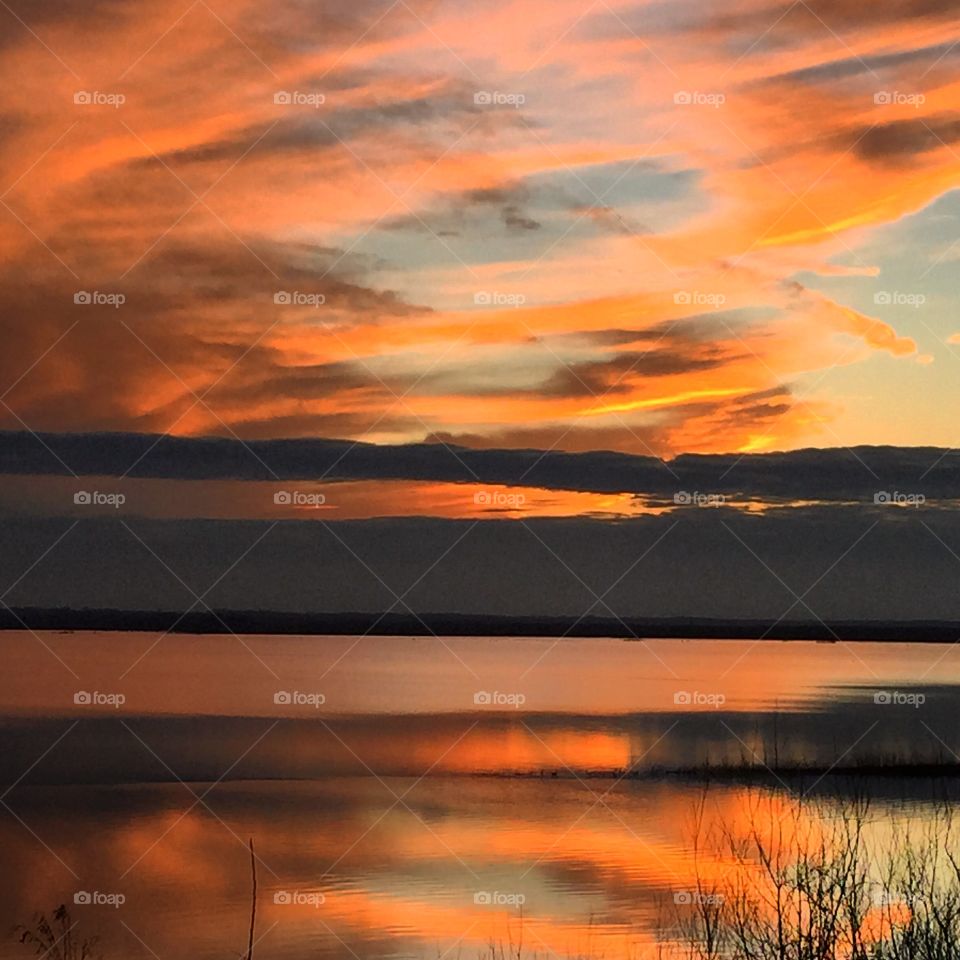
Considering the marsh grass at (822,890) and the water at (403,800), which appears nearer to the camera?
the marsh grass at (822,890)

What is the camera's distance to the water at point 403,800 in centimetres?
1636

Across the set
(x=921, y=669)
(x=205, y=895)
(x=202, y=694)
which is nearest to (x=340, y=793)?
(x=205, y=895)

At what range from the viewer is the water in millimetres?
16359

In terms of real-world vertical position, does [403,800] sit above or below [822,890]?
above

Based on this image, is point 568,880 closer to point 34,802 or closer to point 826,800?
point 826,800

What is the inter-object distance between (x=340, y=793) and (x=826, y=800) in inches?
337

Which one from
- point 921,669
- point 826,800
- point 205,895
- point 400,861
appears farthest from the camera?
point 921,669

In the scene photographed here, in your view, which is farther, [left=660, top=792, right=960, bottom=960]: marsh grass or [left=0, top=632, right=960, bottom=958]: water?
[left=0, top=632, right=960, bottom=958]: water

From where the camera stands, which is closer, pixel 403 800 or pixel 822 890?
pixel 822 890

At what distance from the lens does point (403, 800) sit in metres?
24.7

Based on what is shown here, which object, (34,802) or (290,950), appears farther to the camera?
(34,802)

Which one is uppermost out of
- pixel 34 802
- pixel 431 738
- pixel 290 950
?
pixel 431 738

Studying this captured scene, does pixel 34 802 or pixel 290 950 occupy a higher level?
pixel 34 802

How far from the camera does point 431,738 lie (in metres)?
34.8
